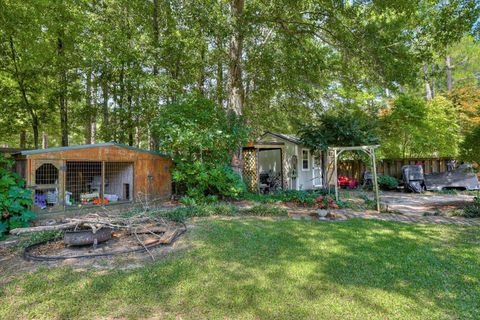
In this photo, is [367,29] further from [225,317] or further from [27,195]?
[27,195]

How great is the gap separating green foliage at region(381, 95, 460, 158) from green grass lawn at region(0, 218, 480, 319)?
9789 mm

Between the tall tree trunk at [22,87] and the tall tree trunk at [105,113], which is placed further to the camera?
the tall tree trunk at [105,113]

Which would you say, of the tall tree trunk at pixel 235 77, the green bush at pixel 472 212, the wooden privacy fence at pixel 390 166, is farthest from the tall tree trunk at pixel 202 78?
the green bush at pixel 472 212

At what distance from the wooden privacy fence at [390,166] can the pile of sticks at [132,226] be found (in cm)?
1114

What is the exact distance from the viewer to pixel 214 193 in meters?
8.37

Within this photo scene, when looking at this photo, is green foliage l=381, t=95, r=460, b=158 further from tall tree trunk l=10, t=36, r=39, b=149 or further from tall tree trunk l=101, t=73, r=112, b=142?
tall tree trunk l=10, t=36, r=39, b=149

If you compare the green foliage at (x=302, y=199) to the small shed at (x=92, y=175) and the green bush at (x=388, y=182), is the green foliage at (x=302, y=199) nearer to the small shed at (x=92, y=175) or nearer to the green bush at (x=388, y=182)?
the small shed at (x=92, y=175)

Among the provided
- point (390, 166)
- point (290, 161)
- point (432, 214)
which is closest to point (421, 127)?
point (390, 166)

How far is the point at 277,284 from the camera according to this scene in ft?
9.23

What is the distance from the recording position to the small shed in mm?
5883

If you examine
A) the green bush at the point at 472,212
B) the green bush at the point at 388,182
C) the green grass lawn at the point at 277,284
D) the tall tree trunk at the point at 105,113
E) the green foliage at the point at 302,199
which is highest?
the tall tree trunk at the point at 105,113

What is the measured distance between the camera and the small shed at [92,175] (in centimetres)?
588

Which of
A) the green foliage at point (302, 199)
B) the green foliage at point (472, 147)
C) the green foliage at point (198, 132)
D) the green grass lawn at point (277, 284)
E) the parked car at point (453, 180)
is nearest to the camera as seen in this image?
the green grass lawn at point (277, 284)

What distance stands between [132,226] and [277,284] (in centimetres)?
299
